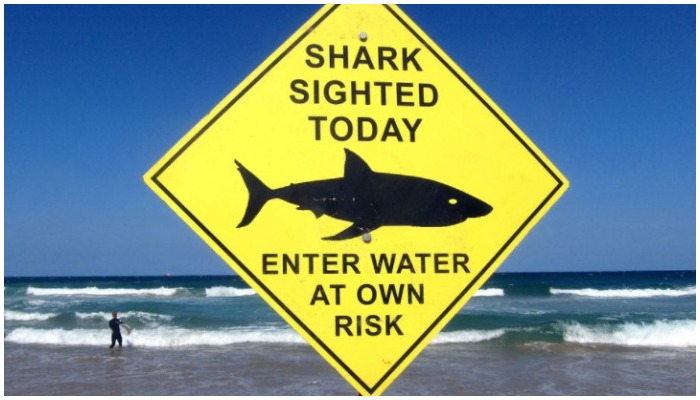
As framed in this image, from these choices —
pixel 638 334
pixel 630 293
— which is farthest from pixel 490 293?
pixel 638 334

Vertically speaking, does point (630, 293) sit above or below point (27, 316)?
below

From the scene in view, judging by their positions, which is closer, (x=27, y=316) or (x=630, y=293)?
(x=27, y=316)

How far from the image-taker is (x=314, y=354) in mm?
16438


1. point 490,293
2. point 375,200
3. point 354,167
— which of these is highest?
point 354,167

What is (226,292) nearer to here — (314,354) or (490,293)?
(490,293)

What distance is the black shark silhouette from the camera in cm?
214

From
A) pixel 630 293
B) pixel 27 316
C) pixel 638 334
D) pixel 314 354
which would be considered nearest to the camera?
pixel 314 354

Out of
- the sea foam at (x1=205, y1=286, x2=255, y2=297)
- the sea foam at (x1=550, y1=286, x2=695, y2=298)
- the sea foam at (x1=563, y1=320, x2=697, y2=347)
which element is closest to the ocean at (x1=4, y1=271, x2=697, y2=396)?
the sea foam at (x1=563, y1=320, x2=697, y2=347)

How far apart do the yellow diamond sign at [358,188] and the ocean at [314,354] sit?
9741 millimetres

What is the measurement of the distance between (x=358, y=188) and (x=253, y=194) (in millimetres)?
330

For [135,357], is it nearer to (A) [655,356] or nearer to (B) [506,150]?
(A) [655,356]

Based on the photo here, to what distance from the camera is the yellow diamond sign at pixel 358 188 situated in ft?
6.97

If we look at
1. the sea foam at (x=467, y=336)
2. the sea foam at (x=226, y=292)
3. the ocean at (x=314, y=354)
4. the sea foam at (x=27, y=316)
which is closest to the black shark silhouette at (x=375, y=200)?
the ocean at (x=314, y=354)

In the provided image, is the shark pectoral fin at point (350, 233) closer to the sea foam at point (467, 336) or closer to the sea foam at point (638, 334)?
the sea foam at point (467, 336)
